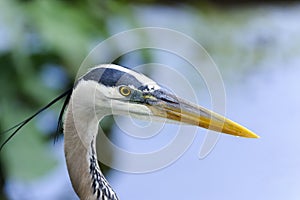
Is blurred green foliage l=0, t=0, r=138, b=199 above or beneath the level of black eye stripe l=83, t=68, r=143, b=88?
beneath

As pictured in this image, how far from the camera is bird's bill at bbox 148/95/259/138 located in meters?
0.94

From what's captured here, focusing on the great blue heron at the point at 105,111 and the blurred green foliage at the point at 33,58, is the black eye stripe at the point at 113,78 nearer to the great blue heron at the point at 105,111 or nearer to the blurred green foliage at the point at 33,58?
the great blue heron at the point at 105,111

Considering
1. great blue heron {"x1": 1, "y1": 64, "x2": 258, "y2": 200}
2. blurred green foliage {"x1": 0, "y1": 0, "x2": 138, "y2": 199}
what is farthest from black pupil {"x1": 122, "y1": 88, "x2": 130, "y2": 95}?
blurred green foliage {"x1": 0, "y1": 0, "x2": 138, "y2": 199}

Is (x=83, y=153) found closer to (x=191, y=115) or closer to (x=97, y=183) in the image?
(x=97, y=183)

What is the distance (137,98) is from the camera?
0.92m

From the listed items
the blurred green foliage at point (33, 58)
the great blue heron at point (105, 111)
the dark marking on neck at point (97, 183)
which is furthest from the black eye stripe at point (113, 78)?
the blurred green foliage at point (33, 58)

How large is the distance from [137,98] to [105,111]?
5 centimetres

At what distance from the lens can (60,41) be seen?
5.68 ft

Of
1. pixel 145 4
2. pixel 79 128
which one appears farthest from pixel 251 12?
pixel 79 128

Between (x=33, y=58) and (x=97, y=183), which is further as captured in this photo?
(x=33, y=58)

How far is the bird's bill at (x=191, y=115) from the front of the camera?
0.94 m

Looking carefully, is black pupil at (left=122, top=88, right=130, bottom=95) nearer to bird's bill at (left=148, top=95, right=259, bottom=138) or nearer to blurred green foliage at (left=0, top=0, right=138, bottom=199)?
bird's bill at (left=148, top=95, right=259, bottom=138)

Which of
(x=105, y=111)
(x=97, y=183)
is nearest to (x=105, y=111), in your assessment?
(x=105, y=111)

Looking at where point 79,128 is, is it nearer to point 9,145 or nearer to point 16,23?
point 9,145
